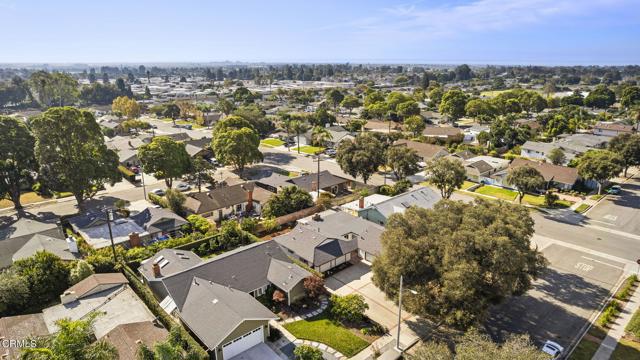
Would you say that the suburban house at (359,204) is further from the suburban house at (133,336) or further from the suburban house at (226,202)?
the suburban house at (133,336)

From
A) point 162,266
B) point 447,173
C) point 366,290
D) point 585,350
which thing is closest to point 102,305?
point 162,266

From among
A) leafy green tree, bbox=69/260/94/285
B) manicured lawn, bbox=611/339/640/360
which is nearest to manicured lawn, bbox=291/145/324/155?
leafy green tree, bbox=69/260/94/285

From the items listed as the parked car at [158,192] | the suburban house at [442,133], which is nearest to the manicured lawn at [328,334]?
the parked car at [158,192]

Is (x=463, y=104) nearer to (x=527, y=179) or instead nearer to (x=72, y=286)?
(x=527, y=179)

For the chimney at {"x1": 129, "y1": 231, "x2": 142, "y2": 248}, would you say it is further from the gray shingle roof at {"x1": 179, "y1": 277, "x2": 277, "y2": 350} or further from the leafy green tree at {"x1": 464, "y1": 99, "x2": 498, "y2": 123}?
the leafy green tree at {"x1": 464, "y1": 99, "x2": 498, "y2": 123}

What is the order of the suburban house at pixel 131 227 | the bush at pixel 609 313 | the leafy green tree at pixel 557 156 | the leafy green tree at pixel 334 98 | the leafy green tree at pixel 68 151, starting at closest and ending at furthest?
1. the bush at pixel 609 313
2. the suburban house at pixel 131 227
3. the leafy green tree at pixel 68 151
4. the leafy green tree at pixel 557 156
5. the leafy green tree at pixel 334 98

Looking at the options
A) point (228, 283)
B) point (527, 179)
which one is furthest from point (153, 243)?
point (527, 179)
